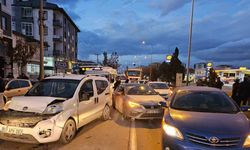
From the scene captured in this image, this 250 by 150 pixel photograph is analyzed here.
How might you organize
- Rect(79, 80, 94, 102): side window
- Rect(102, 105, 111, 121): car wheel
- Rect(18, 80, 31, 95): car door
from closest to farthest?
Rect(79, 80, 94, 102): side window
Rect(102, 105, 111, 121): car wheel
Rect(18, 80, 31, 95): car door

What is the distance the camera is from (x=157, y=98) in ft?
33.2

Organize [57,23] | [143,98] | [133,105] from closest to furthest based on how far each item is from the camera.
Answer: [133,105] → [143,98] → [57,23]

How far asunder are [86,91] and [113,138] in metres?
1.72

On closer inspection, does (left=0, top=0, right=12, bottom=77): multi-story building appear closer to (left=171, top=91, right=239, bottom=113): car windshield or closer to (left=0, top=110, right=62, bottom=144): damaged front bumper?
(left=0, top=110, right=62, bottom=144): damaged front bumper

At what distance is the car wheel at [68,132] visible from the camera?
6.32m

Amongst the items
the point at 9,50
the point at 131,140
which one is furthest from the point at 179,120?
the point at 9,50

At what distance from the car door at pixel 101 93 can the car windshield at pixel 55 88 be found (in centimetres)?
139

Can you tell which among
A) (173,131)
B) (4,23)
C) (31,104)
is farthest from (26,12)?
(173,131)

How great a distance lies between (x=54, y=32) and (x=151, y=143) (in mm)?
54630

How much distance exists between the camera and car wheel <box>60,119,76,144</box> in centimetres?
632

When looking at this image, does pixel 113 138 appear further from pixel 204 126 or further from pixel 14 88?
pixel 14 88

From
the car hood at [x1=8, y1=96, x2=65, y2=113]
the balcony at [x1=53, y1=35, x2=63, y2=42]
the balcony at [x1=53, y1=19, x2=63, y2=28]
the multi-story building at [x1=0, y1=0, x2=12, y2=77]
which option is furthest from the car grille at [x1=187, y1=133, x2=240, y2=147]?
the balcony at [x1=53, y1=19, x2=63, y2=28]

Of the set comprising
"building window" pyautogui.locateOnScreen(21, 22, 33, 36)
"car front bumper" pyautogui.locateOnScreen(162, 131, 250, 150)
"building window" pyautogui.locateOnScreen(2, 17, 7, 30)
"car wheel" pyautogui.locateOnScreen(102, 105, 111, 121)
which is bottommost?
"car wheel" pyautogui.locateOnScreen(102, 105, 111, 121)

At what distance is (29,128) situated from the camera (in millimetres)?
5797
